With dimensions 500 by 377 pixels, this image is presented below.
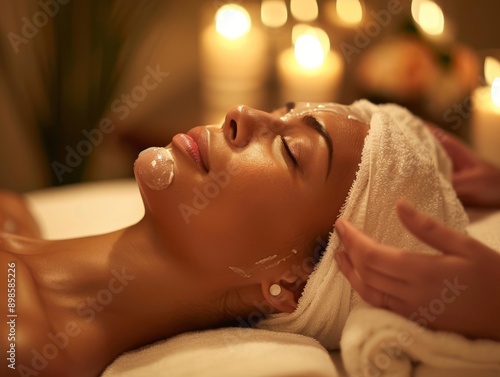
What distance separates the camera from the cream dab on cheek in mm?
1070


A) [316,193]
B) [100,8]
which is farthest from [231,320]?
[100,8]

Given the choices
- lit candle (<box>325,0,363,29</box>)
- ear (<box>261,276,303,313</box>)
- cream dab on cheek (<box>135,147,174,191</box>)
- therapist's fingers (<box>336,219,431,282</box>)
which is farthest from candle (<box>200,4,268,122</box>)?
therapist's fingers (<box>336,219,431,282</box>)

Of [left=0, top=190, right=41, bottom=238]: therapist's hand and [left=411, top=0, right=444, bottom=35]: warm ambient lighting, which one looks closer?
[left=0, top=190, right=41, bottom=238]: therapist's hand

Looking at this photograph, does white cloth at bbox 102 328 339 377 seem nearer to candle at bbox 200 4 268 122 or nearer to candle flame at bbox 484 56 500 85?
candle flame at bbox 484 56 500 85

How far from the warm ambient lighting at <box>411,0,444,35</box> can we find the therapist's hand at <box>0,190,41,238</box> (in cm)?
171

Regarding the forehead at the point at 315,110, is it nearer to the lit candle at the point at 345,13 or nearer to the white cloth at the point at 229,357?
the white cloth at the point at 229,357

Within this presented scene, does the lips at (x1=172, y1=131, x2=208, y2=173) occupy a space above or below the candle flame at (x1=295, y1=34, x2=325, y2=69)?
above

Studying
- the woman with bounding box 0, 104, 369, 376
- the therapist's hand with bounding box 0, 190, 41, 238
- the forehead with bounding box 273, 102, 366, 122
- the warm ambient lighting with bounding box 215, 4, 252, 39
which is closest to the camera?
the woman with bounding box 0, 104, 369, 376

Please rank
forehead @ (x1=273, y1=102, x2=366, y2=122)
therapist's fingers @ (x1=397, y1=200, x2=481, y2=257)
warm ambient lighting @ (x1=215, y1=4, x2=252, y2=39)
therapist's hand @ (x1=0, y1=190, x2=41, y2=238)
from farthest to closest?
warm ambient lighting @ (x1=215, y1=4, x2=252, y2=39) < therapist's hand @ (x1=0, y1=190, x2=41, y2=238) < forehead @ (x1=273, y1=102, x2=366, y2=122) < therapist's fingers @ (x1=397, y1=200, x2=481, y2=257)

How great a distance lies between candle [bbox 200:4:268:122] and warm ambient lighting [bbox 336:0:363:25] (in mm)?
373

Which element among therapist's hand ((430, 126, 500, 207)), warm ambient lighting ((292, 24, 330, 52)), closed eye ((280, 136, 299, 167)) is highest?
closed eye ((280, 136, 299, 167))

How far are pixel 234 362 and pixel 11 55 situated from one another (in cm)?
170

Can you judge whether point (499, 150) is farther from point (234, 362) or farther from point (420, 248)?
point (234, 362)

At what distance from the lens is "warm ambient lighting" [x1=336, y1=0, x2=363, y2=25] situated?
2559mm
